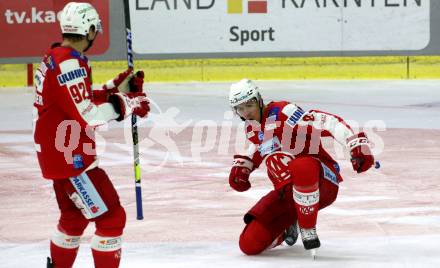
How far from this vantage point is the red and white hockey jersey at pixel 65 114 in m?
5.54

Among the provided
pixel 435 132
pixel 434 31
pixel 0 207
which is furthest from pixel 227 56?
pixel 0 207

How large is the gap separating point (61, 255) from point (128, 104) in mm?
871

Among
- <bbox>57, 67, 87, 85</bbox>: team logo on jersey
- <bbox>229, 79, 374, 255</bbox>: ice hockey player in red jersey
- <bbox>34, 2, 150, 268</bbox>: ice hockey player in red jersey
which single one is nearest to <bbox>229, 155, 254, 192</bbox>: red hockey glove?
<bbox>229, 79, 374, 255</bbox>: ice hockey player in red jersey

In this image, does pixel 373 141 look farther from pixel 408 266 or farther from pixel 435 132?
pixel 408 266

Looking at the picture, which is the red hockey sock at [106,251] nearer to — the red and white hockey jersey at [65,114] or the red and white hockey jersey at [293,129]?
the red and white hockey jersey at [65,114]

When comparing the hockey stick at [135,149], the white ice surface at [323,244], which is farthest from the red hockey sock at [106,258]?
the hockey stick at [135,149]

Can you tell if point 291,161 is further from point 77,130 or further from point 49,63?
point 49,63

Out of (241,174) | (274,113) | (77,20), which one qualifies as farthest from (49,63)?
(241,174)

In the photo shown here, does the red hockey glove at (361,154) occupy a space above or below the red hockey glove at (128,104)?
below

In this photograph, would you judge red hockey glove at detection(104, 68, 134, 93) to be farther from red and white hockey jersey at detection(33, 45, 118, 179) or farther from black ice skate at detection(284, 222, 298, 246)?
black ice skate at detection(284, 222, 298, 246)

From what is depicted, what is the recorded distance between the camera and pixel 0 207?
840 centimetres

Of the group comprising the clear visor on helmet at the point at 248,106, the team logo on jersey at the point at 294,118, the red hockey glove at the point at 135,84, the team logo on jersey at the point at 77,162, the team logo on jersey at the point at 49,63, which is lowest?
the team logo on jersey at the point at 77,162

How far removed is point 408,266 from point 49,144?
6.77ft

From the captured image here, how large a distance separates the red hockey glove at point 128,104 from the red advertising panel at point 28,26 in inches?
410
